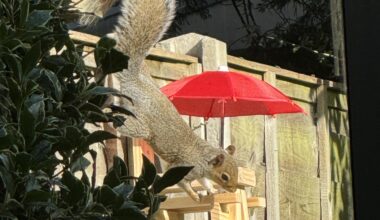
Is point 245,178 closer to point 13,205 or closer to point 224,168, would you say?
point 224,168

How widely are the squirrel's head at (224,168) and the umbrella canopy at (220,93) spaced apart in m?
0.17

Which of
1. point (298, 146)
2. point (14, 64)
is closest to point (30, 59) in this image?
point (14, 64)

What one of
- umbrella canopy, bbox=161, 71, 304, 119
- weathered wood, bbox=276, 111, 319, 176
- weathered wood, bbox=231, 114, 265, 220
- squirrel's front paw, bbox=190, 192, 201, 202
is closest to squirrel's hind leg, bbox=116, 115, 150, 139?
umbrella canopy, bbox=161, 71, 304, 119

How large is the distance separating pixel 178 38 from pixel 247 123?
52 cm

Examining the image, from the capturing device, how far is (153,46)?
330 centimetres

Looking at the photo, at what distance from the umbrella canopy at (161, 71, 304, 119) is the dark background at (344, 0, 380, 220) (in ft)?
6.39

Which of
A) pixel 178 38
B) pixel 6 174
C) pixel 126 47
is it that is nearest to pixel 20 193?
pixel 6 174

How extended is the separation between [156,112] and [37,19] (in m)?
2.32

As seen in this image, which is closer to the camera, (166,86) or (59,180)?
(59,180)

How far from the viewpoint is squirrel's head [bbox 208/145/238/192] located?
11.4ft

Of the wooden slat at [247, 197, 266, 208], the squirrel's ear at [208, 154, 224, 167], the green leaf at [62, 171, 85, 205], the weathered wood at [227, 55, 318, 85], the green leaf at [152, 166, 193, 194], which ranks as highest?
the weathered wood at [227, 55, 318, 85]

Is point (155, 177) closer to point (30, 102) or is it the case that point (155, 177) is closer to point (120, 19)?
point (30, 102)

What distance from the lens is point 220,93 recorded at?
125 inches

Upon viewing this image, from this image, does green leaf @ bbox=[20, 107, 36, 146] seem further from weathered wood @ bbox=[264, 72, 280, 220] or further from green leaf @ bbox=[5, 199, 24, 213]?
weathered wood @ bbox=[264, 72, 280, 220]
